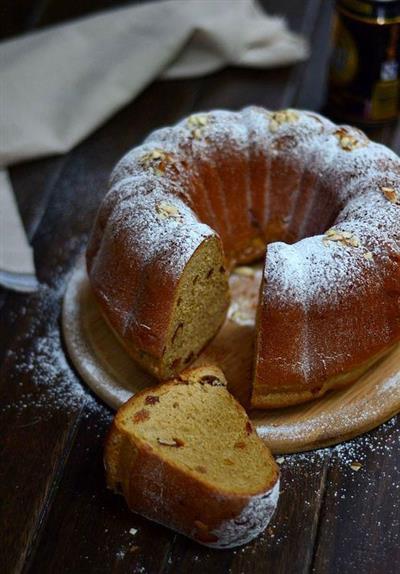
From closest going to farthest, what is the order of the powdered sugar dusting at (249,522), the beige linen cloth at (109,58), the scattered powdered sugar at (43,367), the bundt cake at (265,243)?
the powdered sugar dusting at (249,522)
the bundt cake at (265,243)
the scattered powdered sugar at (43,367)
the beige linen cloth at (109,58)

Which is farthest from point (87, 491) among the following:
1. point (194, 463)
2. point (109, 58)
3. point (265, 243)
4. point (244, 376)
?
point (109, 58)

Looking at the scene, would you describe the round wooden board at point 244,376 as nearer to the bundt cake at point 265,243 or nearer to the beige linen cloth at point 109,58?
the bundt cake at point 265,243

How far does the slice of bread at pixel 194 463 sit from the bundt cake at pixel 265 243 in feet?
0.39

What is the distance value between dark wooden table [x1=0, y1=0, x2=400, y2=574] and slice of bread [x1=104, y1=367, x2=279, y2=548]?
6cm

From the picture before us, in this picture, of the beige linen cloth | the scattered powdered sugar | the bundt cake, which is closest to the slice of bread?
the bundt cake

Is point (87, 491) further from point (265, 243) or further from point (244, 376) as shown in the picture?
point (265, 243)

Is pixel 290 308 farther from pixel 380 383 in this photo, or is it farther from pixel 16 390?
pixel 16 390

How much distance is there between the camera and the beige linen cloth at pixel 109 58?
293cm

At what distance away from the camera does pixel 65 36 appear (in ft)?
10.1

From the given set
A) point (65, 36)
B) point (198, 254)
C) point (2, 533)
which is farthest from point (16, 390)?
point (65, 36)

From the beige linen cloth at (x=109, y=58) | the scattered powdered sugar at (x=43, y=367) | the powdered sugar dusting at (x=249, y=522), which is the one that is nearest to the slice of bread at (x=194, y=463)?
the powdered sugar dusting at (x=249, y=522)

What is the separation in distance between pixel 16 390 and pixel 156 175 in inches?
→ 24.9

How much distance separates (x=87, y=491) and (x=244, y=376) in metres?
0.46

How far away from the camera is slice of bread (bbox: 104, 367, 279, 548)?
183cm
